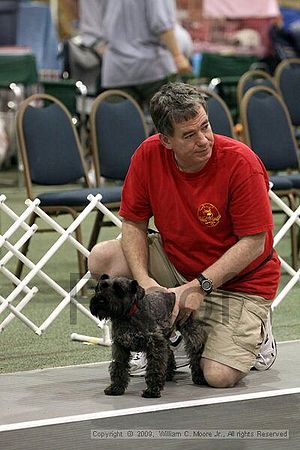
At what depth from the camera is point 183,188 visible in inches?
130

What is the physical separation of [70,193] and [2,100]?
15.6 feet

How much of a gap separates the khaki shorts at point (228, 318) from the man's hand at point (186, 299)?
0.12m

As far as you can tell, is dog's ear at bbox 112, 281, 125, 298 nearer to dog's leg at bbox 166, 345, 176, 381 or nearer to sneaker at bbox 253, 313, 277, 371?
dog's leg at bbox 166, 345, 176, 381

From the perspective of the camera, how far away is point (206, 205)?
129 inches

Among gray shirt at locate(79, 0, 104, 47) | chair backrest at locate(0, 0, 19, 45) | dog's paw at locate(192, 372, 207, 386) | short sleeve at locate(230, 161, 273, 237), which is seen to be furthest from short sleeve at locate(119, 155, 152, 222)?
chair backrest at locate(0, 0, 19, 45)

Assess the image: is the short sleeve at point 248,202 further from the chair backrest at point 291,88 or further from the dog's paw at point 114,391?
the chair backrest at point 291,88

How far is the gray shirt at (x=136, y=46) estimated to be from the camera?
6859 mm

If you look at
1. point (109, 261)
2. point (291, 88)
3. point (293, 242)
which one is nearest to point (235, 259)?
point (109, 261)

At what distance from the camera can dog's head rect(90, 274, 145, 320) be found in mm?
2951

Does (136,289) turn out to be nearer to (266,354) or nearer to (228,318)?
(228,318)

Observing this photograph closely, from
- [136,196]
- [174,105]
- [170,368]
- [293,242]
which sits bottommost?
[293,242]

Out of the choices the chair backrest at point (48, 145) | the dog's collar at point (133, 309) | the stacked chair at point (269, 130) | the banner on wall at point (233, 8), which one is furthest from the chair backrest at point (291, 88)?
the banner on wall at point (233, 8)

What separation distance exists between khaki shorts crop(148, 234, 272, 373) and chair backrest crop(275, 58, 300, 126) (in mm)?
3513

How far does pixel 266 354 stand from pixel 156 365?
510 millimetres
